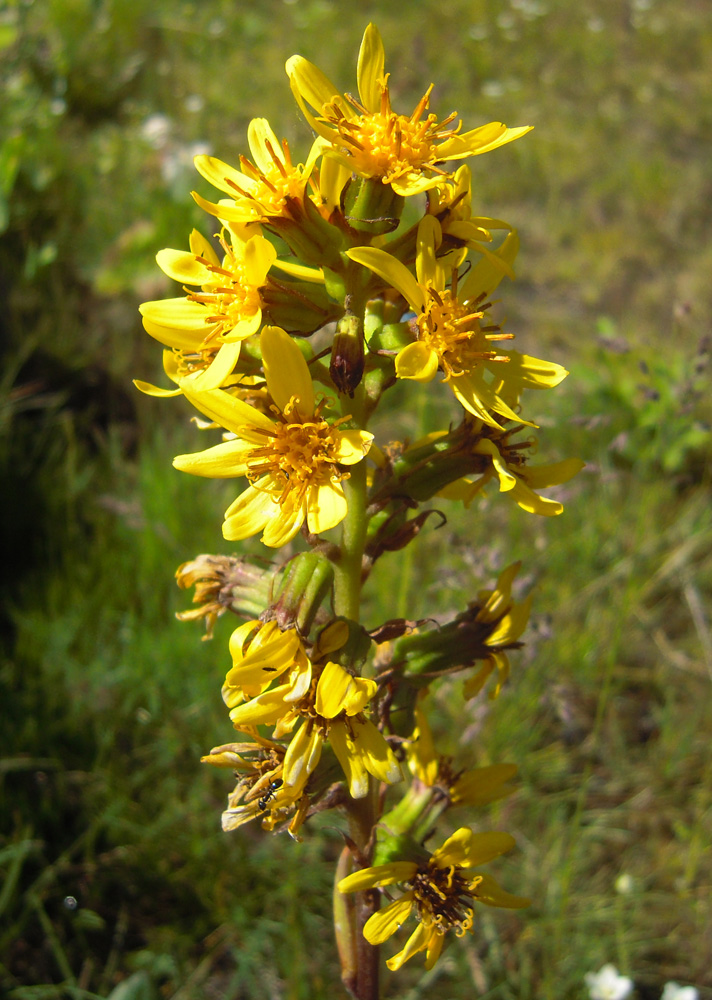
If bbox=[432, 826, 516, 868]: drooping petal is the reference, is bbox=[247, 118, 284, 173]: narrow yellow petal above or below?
above

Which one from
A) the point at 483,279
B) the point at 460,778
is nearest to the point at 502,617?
the point at 460,778

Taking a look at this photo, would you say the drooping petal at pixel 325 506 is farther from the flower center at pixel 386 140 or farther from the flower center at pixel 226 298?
the flower center at pixel 386 140

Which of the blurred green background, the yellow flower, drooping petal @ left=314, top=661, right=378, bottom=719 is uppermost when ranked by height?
drooping petal @ left=314, top=661, right=378, bottom=719

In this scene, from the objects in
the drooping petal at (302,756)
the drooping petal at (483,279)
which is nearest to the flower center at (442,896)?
the drooping petal at (302,756)

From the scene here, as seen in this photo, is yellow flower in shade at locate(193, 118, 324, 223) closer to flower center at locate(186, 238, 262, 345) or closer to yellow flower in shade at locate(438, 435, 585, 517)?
flower center at locate(186, 238, 262, 345)

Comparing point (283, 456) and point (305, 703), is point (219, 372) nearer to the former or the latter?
point (283, 456)

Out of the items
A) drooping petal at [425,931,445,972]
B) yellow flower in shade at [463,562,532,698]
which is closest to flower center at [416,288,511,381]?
yellow flower in shade at [463,562,532,698]

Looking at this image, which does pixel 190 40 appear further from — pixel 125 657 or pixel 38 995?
pixel 38 995
